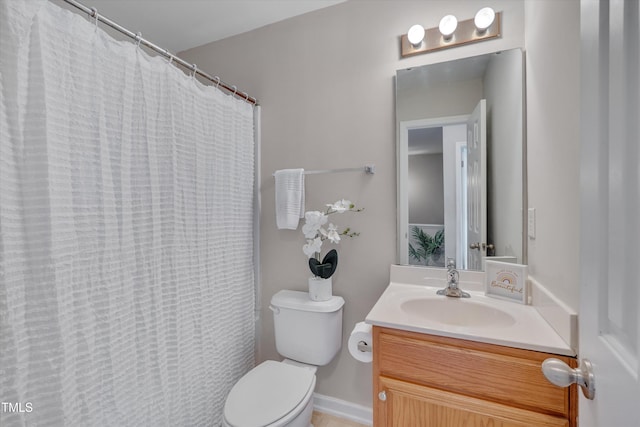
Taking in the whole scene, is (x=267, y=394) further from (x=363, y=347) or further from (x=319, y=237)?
(x=319, y=237)

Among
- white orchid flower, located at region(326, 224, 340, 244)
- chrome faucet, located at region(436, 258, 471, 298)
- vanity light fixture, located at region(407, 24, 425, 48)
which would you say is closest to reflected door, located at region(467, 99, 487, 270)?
chrome faucet, located at region(436, 258, 471, 298)

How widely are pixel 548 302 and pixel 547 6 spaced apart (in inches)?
43.3

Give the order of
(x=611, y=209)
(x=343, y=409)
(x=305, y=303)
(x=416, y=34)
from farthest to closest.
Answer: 1. (x=343, y=409)
2. (x=305, y=303)
3. (x=416, y=34)
4. (x=611, y=209)

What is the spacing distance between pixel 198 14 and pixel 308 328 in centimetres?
203

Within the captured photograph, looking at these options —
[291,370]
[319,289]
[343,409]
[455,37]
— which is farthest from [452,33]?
[343,409]

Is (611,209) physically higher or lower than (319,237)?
higher

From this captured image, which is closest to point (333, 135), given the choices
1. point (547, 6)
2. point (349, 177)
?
point (349, 177)

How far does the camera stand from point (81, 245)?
0.94 meters

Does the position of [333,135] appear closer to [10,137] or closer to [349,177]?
[349,177]

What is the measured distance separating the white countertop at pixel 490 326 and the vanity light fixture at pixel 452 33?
1254 mm

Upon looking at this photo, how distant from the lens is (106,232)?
3.28 feet

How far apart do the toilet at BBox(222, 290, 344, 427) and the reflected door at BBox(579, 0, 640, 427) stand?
101 centimetres

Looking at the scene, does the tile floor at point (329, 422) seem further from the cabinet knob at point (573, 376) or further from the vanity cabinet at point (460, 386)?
the cabinet knob at point (573, 376)

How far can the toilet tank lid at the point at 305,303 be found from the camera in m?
1.50
